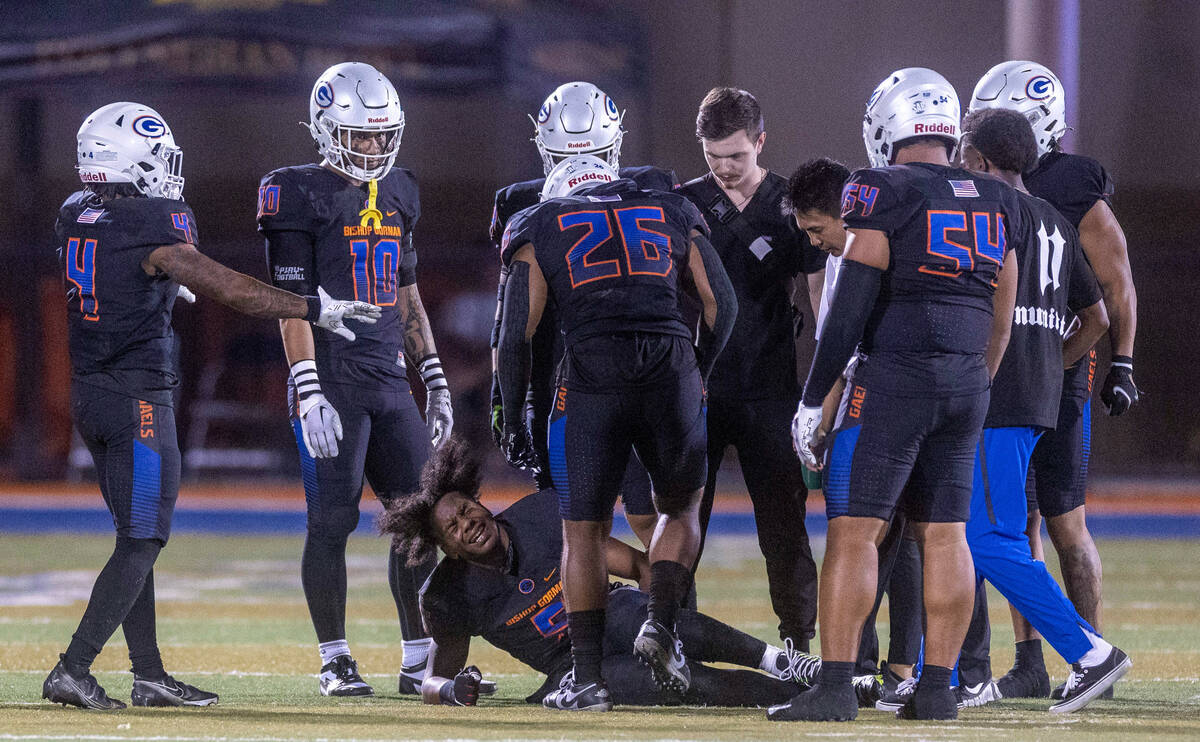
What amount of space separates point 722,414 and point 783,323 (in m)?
0.39

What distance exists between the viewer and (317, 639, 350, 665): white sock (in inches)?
212

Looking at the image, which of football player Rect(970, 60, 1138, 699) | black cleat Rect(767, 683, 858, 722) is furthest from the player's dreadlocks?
football player Rect(970, 60, 1138, 699)

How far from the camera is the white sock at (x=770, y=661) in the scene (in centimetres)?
500

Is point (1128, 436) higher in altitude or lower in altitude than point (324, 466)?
lower

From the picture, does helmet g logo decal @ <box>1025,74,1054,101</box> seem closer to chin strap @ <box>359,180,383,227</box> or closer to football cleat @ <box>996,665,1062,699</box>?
football cleat @ <box>996,665,1062,699</box>

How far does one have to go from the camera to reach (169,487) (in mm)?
5000

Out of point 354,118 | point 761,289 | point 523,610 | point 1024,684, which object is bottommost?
point 1024,684

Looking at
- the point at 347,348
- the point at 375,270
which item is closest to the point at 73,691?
the point at 347,348

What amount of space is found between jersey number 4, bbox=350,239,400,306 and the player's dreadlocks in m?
0.67

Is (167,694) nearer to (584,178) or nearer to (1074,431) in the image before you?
(584,178)

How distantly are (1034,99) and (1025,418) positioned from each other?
4.34 ft

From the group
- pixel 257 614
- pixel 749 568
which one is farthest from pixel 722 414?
pixel 749 568

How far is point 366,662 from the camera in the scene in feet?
20.8

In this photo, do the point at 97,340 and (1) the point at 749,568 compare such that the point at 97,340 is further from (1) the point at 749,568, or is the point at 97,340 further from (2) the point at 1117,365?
(1) the point at 749,568
